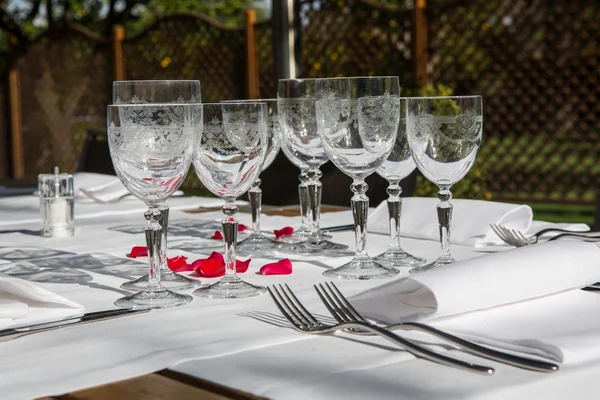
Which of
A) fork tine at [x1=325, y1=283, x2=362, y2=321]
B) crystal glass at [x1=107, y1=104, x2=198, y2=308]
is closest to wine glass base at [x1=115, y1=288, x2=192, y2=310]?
crystal glass at [x1=107, y1=104, x2=198, y2=308]

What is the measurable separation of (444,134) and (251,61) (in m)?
7.92

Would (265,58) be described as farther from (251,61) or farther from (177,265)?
(177,265)

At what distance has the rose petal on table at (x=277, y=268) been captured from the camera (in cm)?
142

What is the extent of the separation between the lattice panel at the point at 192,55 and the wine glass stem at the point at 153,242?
8.14 meters

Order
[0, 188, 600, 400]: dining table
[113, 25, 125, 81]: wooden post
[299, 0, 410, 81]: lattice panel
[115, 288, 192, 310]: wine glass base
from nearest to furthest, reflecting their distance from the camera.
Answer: [0, 188, 600, 400]: dining table < [115, 288, 192, 310]: wine glass base < [299, 0, 410, 81]: lattice panel < [113, 25, 125, 81]: wooden post

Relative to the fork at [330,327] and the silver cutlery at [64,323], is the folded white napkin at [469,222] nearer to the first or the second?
the fork at [330,327]

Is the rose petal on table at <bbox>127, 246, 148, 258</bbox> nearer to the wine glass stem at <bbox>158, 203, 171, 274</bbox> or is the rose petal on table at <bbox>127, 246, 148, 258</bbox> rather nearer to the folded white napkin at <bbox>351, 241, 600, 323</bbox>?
the wine glass stem at <bbox>158, 203, 171, 274</bbox>

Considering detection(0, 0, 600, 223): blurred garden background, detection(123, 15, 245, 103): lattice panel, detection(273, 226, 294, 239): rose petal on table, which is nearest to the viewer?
detection(273, 226, 294, 239): rose petal on table

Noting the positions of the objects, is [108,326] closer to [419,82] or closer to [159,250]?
[159,250]

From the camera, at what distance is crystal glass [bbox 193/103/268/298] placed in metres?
1.28

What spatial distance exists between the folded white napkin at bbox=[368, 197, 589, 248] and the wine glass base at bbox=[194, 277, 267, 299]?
1.77ft

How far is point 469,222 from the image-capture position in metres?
1.73

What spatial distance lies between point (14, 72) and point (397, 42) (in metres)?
5.60

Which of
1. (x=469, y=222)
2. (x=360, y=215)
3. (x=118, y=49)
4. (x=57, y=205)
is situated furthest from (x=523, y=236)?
(x=118, y=49)
